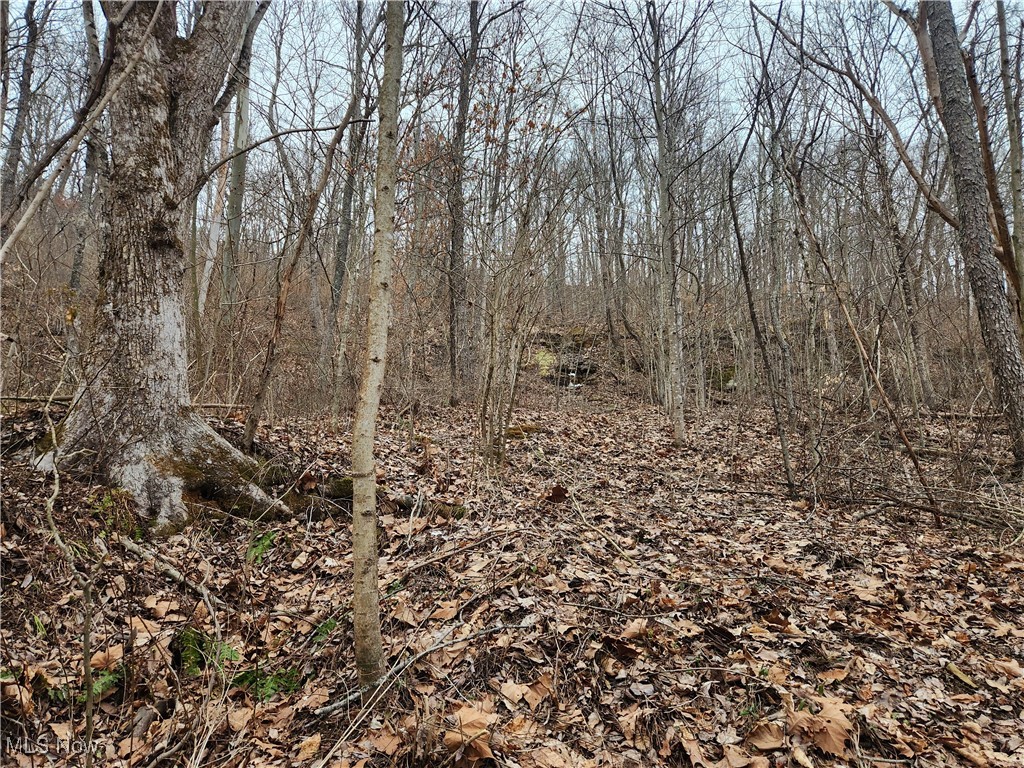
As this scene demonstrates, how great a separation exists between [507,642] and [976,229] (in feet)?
21.0

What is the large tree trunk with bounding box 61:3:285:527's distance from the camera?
12.4ft

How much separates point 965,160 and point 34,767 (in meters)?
8.28

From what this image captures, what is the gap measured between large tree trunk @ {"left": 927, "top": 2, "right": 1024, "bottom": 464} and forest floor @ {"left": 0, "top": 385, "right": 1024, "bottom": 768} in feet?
7.33

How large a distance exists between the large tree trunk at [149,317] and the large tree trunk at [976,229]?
6.96 meters

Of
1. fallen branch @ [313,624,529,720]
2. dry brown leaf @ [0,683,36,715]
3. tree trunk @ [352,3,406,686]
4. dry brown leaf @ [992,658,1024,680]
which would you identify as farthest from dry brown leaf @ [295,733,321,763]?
dry brown leaf @ [992,658,1024,680]

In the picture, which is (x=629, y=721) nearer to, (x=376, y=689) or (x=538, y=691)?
(x=538, y=691)

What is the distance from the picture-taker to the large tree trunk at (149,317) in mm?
3785

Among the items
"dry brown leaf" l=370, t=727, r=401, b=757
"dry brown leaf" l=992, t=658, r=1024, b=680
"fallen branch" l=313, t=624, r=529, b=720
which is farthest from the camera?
"dry brown leaf" l=992, t=658, r=1024, b=680

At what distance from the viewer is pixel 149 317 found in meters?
3.92

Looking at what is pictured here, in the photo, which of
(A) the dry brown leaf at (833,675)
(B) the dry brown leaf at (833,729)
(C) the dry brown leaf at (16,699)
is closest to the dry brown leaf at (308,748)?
(C) the dry brown leaf at (16,699)

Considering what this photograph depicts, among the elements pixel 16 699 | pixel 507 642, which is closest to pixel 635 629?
pixel 507 642

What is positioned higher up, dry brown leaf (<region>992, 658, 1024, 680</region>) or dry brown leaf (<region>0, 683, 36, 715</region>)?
dry brown leaf (<region>0, 683, 36, 715</region>)

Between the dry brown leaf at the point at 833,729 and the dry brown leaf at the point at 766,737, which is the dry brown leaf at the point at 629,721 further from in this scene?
the dry brown leaf at the point at 833,729

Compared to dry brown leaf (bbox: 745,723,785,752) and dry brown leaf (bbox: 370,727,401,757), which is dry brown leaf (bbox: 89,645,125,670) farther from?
dry brown leaf (bbox: 745,723,785,752)
